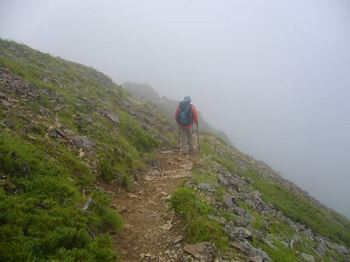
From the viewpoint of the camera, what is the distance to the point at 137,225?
10.8 metres

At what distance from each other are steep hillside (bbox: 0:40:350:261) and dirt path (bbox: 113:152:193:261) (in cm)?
4

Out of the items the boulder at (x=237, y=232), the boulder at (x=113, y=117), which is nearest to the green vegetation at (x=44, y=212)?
the boulder at (x=237, y=232)

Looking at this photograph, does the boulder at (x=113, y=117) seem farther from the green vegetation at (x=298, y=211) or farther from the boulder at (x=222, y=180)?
the green vegetation at (x=298, y=211)

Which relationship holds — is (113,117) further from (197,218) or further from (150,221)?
(197,218)

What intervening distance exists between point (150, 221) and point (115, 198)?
1.82m

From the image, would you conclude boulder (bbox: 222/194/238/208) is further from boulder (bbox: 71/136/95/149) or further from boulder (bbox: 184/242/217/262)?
boulder (bbox: 71/136/95/149)

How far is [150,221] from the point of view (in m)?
11.1

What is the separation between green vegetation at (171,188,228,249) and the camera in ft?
32.2

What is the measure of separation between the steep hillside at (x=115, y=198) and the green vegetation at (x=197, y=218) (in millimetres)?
42

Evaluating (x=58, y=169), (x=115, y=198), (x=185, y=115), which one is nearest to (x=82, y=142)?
(x=115, y=198)

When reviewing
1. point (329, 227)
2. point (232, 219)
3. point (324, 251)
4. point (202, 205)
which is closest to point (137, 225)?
point (202, 205)

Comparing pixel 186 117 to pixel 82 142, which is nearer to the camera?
pixel 82 142

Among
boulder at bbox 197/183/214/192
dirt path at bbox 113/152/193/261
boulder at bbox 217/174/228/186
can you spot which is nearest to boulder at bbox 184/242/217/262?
dirt path at bbox 113/152/193/261

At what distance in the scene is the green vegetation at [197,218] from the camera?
32.2 ft
